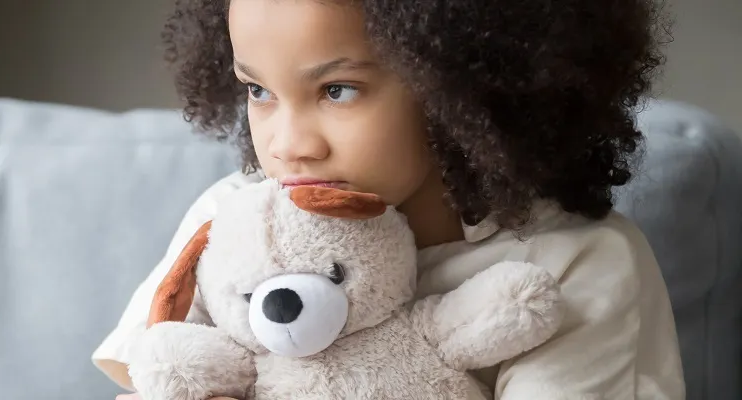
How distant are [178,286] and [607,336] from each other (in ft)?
1.14

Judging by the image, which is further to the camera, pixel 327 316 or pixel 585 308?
pixel 585 308

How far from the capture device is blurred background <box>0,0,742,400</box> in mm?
925

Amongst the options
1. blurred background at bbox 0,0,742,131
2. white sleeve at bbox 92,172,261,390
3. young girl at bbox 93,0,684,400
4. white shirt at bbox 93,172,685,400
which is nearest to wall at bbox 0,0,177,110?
blurred background at bbox 0,0,742,131

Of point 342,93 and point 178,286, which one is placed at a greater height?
point 342,93

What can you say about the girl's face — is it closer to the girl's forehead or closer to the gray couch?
the girl's forehead

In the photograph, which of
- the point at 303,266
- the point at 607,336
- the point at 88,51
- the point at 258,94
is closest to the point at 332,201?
the point at 303,266

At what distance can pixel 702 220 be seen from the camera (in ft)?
3.04

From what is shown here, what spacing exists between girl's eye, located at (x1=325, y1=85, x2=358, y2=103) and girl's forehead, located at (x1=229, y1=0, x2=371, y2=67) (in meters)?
0.03

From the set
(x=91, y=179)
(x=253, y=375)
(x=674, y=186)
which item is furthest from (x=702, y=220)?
(x=91, y=179)

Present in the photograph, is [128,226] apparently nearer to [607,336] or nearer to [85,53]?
[85,53]

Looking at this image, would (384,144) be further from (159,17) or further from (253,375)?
(159,17)

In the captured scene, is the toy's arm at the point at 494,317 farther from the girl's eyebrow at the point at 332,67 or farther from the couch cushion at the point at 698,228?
→ the couch cushion at the point at 698,228

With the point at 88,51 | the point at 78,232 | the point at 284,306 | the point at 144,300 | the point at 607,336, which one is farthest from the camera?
the point at 88,51

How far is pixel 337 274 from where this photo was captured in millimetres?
595
